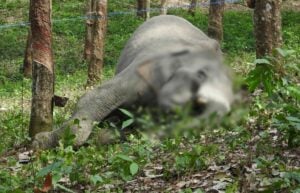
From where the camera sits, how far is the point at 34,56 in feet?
19.0

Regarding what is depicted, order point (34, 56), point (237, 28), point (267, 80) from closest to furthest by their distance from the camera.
A: point (267, 80)
point (34, 56)
point (237, 28)

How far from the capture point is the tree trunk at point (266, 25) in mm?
1892

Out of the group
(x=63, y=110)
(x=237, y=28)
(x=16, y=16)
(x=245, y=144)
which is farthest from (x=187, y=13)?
(x=245, y=144)

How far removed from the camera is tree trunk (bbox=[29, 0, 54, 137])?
19.3ft

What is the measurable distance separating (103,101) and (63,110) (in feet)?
12.7

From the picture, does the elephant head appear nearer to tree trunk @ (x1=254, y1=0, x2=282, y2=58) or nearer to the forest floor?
tree trunk @ (x1=254, y1=0, x2=282, y2=58)

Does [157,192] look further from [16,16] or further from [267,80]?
[16,16]

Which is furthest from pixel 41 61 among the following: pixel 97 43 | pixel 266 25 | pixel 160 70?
pixel 160 70

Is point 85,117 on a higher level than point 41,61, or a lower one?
lower

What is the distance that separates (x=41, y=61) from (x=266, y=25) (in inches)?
169

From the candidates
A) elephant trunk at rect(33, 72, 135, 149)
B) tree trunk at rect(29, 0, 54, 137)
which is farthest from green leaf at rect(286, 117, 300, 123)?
tree trunk at rect(29, 0, 54, 137)

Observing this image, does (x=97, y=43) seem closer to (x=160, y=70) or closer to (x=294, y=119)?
(x=294, y=119)

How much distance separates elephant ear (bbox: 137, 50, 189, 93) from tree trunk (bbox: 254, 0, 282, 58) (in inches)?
43.9

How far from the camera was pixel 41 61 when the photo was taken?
600 centimetres
